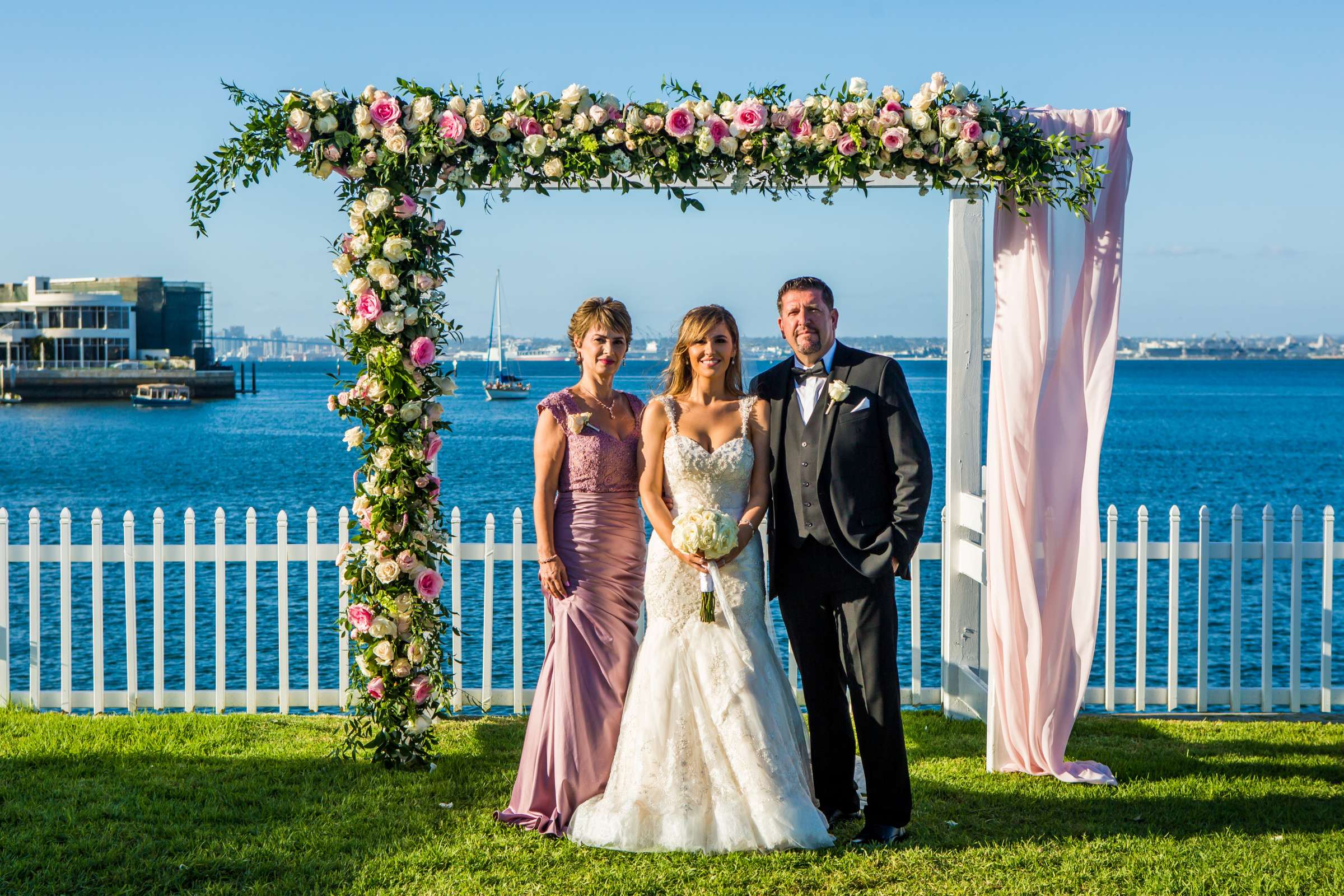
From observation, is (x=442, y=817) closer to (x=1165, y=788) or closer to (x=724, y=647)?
(x=724, y=647)

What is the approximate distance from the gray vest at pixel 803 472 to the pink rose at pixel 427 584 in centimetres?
183

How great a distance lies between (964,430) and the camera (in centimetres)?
652

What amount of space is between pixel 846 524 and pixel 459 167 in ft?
8.08

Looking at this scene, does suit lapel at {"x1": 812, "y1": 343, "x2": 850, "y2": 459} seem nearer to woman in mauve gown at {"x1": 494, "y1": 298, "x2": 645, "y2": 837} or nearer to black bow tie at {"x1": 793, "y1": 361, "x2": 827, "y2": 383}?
black bow tie at {"x1": 793, "y1": 361, "x2": 827, "y2": 383}

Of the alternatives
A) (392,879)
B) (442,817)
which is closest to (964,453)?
(442,817)

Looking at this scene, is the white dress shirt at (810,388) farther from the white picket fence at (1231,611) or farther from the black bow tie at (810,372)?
the white picket fence at (1231,611)

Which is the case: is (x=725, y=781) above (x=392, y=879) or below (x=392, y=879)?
above

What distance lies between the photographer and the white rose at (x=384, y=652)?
5.75 meters

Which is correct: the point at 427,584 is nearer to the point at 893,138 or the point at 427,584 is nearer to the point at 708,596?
the point at 708,596

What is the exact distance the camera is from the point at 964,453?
6.53 meters

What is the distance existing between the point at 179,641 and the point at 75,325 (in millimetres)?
92226

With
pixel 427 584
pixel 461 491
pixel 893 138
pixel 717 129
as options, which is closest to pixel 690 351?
pixel 717 129

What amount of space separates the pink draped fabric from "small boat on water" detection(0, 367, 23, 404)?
327 feet

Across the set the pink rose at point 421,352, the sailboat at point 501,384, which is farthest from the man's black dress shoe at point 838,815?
the sailboat at point 501,384
